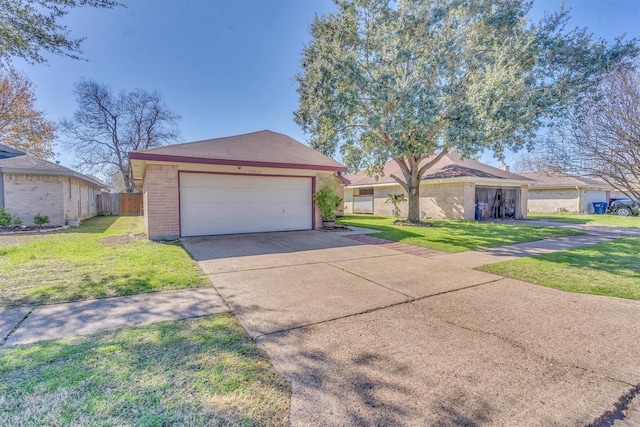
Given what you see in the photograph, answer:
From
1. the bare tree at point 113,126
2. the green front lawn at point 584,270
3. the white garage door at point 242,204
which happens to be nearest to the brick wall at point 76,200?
the white garage door at point 242,204

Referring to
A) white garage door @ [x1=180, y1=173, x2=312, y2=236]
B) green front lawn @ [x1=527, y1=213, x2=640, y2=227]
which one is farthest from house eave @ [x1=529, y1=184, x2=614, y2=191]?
white garage door @ [x1=180, y1=173, x2=312, y2=236]

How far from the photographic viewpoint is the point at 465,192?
54.5 feet

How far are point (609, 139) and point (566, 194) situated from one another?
85.4ft

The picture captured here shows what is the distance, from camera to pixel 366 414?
1.99 metres

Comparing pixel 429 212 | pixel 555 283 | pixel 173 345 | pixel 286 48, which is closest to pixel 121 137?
pixel 286 48

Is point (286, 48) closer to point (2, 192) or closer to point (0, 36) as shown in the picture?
point (0, 36)

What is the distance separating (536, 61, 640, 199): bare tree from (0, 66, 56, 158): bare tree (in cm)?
2948

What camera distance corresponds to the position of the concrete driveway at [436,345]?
209 centimetres

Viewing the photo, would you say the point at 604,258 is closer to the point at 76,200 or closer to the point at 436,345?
the point at 436,345

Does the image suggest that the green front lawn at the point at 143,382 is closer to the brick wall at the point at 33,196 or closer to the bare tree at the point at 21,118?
the brick wall at the point at 33,196

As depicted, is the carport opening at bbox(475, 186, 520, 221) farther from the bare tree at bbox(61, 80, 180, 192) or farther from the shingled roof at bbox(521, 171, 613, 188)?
the bare tree at bbox(61, 80, 180, 192)

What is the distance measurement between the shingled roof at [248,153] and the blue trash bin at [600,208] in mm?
24674

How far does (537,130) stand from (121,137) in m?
32.3

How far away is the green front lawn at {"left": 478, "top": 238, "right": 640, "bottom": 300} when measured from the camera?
190 inches
